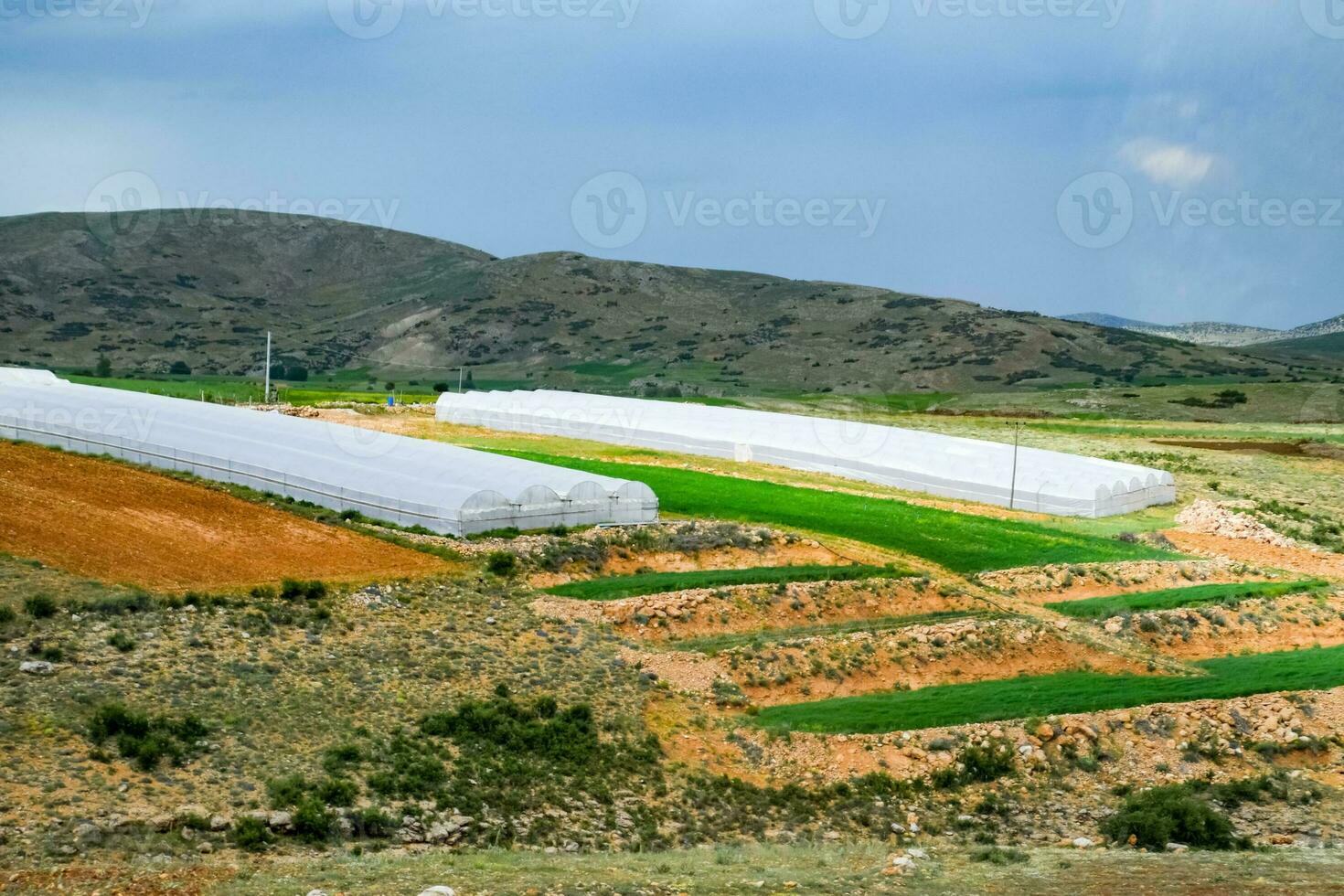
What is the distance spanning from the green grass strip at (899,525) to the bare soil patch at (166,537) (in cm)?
1291

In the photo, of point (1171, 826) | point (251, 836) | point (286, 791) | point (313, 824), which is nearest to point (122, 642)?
point (286, 791)

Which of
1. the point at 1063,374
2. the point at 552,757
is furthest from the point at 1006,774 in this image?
the point at 1063,374

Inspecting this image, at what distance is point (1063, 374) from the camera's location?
455 feet

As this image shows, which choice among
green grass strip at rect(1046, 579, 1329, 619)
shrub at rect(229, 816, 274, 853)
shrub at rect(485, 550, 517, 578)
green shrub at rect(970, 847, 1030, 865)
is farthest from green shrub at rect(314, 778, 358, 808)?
green grass strip at rect(1046, 579, 1329, 619)

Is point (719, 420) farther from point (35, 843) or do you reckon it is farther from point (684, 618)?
point (35, 843)

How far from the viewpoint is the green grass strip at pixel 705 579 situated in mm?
35500

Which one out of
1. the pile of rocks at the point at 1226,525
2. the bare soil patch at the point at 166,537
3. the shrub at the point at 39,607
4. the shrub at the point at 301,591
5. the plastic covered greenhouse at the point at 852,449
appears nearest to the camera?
the shrub at the point at 39,607

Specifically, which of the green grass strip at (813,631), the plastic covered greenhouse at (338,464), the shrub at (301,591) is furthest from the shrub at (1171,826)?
the plastic covered greenhouse at (338,464)

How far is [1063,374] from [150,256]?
13215 centimetres

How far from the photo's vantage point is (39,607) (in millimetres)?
26828

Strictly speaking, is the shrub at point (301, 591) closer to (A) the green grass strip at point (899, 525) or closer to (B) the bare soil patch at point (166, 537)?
(B) the bare soil patch at point (166, 537)

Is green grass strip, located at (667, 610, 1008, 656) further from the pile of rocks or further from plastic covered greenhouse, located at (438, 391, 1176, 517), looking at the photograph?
plastic covered greenhouse, located at (438, 391, 1176, 517)

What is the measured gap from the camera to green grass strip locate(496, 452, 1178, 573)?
42.6m

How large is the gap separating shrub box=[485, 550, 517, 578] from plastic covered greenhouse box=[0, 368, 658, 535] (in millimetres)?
3641
